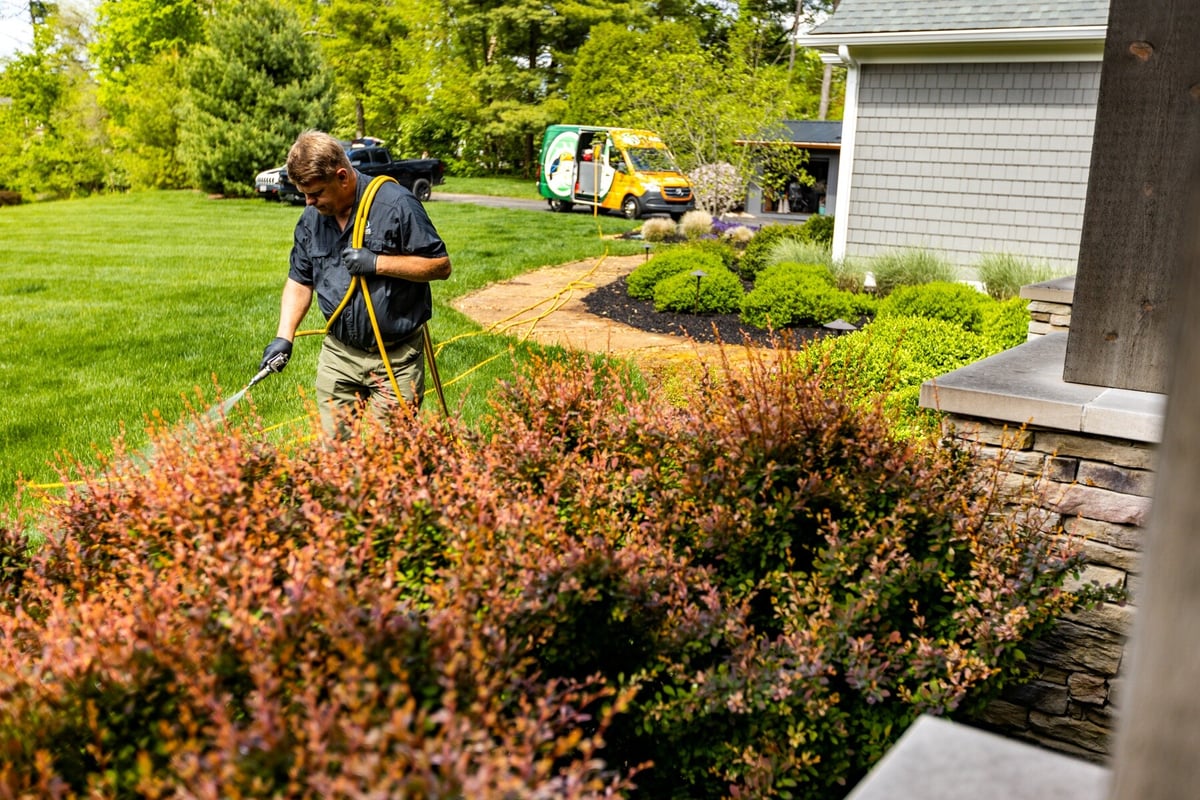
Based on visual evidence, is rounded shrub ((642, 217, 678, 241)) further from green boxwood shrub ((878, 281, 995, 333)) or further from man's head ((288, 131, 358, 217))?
man's head ((288, 131, 358, 217))

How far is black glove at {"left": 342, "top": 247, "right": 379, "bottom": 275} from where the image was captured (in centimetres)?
413

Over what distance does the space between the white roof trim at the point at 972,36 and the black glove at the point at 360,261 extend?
8726 millimetres

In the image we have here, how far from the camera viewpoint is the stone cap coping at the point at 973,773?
1.67 m

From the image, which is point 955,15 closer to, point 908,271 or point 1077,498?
point 908,271

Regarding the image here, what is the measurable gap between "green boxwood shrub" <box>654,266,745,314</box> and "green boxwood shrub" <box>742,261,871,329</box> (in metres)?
0.33

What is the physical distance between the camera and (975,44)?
11109 millimetres

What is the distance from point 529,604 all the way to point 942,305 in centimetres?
758

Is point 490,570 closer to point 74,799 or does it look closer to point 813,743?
point 74,799

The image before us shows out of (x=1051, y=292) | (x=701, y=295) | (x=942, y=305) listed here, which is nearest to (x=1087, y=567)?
(x=1051, y=292)

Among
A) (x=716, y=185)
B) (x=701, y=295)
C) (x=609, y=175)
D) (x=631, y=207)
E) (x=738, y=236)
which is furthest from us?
(x=609, y=175)

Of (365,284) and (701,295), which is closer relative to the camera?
(365,284)

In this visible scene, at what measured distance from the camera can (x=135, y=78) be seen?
33.5 meters

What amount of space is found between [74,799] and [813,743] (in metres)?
1.74

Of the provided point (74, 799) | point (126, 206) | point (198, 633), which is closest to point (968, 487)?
point (198, 633)
